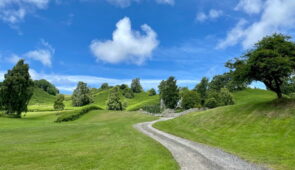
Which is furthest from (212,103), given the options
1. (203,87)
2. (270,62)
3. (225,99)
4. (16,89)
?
(16,89)

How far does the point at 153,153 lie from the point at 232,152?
6.06 metres

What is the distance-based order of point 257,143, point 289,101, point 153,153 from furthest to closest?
1. point 289,101
2. point 257,143
3. point 153,153

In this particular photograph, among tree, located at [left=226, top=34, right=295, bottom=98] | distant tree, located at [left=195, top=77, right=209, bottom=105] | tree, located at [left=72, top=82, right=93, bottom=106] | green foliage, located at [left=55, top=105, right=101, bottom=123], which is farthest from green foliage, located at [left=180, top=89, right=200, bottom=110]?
tree, located at [left=72, top=82, right=93, bottom=106]

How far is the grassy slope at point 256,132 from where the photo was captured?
1396cm

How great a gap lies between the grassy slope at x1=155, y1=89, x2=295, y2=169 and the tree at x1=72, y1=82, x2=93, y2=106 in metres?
94.3

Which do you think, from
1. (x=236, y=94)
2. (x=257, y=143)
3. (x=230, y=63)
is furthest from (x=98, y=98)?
(x=257, y=143)

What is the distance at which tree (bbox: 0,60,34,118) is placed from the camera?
60281 mm

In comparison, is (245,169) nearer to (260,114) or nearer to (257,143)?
(257,143)

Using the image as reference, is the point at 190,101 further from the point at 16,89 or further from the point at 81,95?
the point at 81,95

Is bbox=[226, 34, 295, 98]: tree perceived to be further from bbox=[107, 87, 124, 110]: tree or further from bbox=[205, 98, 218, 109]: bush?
bbox=[107, 87, 124, 110]: tree

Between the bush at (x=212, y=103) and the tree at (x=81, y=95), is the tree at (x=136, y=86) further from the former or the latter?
the bush at (x=212, y=103)

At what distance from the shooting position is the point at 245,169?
1074 centimetres

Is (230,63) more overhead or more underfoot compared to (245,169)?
more overhead

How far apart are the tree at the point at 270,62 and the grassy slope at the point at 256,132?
422cm
